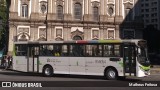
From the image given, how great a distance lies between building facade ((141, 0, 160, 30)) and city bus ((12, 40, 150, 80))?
112 meters

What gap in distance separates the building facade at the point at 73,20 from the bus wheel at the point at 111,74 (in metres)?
34.3

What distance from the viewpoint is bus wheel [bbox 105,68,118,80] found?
24500 mm

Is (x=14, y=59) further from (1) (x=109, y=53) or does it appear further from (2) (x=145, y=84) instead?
(2) (x=145, y=84)

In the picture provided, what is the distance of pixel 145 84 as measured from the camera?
13195 mm

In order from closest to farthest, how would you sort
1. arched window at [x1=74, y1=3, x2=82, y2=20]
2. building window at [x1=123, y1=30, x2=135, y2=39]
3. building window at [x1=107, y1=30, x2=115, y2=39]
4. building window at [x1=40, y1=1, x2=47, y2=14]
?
building window at [x1=40, y1=1, x2=47, y2=14]
arched window at [x1=74, y1=3, x2=82, y2=20]
building window at [x1=107, y1=30, x2=115, y2=39]
building window at [x1=123, y1=30, x2=135, y2=39]

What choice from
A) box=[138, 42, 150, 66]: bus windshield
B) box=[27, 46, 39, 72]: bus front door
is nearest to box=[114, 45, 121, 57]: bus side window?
box=[138, 42, 150, 66]: bus windshield

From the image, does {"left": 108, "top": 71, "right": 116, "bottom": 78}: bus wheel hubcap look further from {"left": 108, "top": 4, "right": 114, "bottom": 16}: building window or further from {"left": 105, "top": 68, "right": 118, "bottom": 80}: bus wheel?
{"left": 108, "top": 4, "right": 114, "bottom": 16}: building window

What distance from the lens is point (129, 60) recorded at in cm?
2398

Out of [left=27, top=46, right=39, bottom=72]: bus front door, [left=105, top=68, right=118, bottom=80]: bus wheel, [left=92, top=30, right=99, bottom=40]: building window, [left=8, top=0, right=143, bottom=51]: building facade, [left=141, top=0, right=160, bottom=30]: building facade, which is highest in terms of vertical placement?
[left=141, top=0, right=160, bottom=30]: building facade

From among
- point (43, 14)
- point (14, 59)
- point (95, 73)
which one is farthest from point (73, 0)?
point (95, 73)

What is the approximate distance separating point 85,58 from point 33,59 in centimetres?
455

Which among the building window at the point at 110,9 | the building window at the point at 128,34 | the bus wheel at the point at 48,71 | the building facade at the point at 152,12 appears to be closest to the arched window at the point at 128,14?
the building window at the point at 128,34

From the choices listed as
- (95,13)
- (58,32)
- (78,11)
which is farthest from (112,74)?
(95,13)

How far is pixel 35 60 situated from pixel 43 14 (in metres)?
32.7
